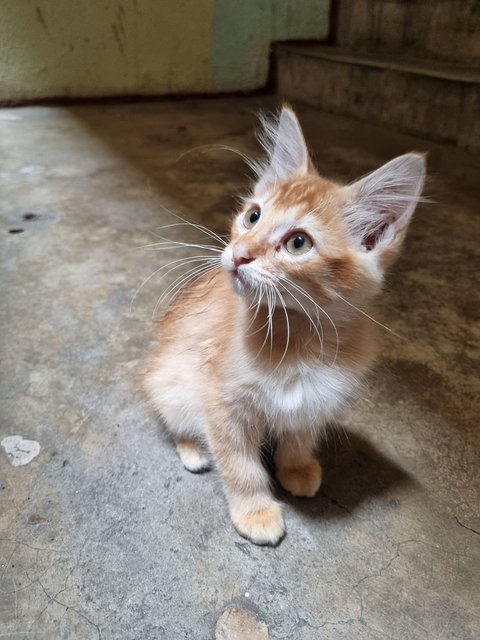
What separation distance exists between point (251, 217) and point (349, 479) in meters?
0.68

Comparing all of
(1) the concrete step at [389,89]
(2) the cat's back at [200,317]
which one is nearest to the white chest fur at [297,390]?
(2) the cat's back at [200,317]

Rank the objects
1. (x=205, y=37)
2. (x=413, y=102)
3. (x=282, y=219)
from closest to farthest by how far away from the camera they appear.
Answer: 1. (x=282, y=219)
2. (x=413, y=102)
3. (x=205, y=37)

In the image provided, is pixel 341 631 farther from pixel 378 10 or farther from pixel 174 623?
pixel 378 10

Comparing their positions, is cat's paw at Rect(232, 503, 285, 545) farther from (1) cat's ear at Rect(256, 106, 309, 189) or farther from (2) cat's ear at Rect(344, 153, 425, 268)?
(1) cat's ear at Rect(256, 106, 309, 189)

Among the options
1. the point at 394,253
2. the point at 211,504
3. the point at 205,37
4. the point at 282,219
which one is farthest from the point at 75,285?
the point at 205,37

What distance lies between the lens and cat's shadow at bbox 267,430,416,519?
1142 mm

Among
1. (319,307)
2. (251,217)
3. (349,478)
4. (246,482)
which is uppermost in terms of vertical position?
(251,217)

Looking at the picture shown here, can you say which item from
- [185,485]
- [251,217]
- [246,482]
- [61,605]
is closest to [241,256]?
[251,217]

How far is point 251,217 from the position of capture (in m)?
0.99

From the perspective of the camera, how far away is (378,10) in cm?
375

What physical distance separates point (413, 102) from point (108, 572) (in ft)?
10.7

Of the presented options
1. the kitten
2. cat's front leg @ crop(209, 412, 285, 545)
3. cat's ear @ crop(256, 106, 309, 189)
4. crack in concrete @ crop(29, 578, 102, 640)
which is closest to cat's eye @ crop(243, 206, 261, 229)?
the kitten

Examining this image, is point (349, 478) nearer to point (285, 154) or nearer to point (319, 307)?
point (319, 307)

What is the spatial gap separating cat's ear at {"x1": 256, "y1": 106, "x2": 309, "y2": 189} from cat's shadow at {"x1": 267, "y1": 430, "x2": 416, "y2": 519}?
682 millimetres
